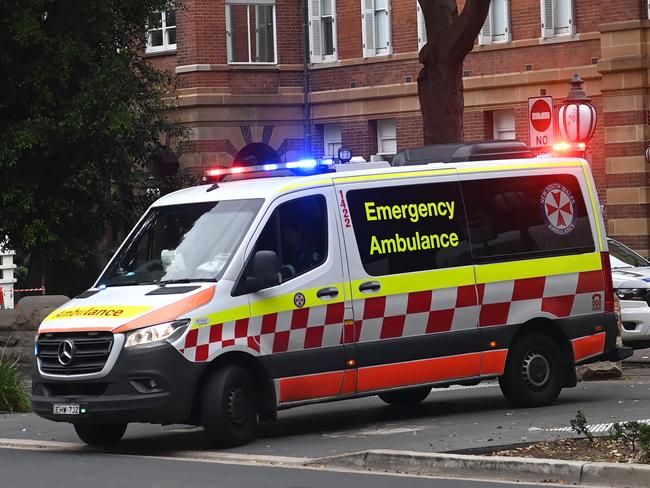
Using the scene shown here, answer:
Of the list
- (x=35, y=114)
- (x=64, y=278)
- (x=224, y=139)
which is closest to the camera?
(x=35, y=114)

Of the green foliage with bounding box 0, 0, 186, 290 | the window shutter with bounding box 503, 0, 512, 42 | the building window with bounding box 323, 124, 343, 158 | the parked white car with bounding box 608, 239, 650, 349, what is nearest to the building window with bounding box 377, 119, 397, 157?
the building window with bounding box 323, 124, 343, 158

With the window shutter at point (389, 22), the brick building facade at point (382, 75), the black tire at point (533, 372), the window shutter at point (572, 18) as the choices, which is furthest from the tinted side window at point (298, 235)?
the window shutter at point (389, 22)

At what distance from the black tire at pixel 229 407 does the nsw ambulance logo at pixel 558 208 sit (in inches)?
137

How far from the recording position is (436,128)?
69.8ft

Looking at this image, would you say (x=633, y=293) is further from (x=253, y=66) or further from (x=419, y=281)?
(x=253, y=66)

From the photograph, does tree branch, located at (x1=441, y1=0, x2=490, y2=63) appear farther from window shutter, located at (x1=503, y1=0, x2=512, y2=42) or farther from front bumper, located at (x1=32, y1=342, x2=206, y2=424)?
window shutter, located at (x1=503, y1=0, x2=512, y2=42)

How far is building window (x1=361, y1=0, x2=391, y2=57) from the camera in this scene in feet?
122

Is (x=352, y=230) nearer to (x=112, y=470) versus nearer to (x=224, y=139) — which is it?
(x=112, y=470)

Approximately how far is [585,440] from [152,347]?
10.8 ft

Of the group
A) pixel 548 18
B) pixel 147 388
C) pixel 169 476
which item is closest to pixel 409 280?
pixel 147 388

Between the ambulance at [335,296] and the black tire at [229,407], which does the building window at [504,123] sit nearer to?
the ambulance at [335,296]

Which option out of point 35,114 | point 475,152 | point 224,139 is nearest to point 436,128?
point 35,114

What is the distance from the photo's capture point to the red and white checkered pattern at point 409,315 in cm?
1259

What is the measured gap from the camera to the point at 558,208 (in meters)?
14.7
